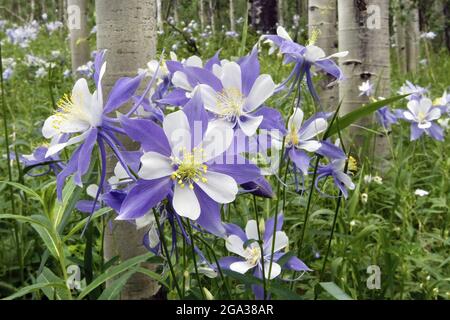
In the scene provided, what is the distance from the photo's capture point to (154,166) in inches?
33.0

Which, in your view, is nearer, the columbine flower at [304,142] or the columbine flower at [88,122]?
the columbine flower at [88,122]

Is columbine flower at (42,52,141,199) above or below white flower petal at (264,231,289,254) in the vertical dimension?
above

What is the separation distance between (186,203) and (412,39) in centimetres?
793

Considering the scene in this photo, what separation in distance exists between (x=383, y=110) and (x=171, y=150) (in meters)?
1.61

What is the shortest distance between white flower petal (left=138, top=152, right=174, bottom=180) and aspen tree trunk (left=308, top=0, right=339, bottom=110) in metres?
2.53

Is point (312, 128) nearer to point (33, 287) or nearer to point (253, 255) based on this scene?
point (253, 255)

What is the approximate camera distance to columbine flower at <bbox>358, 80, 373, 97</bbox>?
2738 millimetres

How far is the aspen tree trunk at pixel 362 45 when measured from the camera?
9.20 ft

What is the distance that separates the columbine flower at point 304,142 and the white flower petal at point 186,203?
33 centimetres

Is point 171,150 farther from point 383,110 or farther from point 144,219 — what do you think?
point 383,110

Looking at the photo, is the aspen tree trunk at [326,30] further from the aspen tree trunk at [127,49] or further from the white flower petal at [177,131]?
the white flower petal at [177,131]

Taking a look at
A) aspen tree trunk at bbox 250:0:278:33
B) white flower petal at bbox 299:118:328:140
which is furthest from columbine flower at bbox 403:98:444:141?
aspen tree trunk at bbox 250:0:278:33

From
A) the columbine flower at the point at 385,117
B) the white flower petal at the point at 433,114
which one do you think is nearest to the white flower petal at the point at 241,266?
the columbine flower at the point at 385,117

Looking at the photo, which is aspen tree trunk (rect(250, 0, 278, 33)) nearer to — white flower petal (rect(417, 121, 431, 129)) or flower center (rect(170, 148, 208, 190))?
white flower petal (rect(417, 121, 431, 129))
